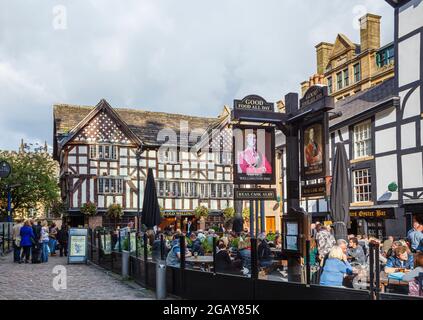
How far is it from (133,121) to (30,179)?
10096 millimetres

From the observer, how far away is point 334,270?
7293mm

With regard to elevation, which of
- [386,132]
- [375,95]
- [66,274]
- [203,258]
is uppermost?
[375,95]

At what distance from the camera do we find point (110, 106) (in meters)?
39.3

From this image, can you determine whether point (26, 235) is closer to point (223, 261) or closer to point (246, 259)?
point (223, 261)

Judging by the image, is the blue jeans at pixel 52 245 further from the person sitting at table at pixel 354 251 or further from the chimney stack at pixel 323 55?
the chimney stack at pixel 323 55

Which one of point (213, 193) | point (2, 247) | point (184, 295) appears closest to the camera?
point (184, 295)

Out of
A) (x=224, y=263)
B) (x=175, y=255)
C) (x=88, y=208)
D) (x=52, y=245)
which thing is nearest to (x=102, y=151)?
(x=88, y=208)

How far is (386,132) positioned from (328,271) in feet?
49.8

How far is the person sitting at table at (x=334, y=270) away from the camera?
7186 millimetres

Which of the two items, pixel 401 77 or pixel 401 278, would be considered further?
pixel 401 77

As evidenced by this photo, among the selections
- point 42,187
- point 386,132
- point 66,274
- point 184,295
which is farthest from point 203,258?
point 42,187

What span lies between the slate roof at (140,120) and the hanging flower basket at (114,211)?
5.83m

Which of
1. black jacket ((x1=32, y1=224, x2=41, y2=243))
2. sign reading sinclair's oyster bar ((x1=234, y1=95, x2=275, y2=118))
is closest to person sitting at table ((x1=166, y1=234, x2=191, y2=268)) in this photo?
sign reading sinclair's oyster bar ((x1=234, y1=95, x2=275, y2=118))

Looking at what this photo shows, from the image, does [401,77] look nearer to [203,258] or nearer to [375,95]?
[375,95]
